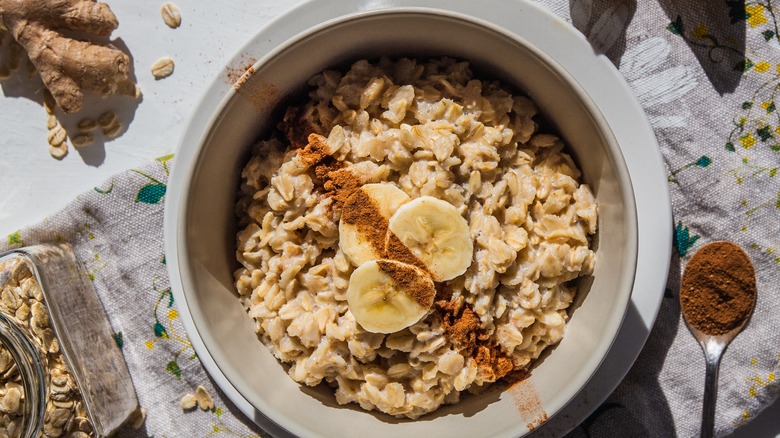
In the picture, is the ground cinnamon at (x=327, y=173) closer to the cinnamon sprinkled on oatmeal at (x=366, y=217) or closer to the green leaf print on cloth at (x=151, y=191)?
the cinnamon sprinkled on oatmeal at (x=366, y=217)

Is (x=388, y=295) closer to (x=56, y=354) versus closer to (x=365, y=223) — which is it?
(x=365, y=223)

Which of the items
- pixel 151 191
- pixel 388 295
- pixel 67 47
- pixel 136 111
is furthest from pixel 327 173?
pixel 67 47

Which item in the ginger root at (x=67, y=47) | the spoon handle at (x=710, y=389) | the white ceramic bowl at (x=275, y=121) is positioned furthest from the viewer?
the ginger root at (x=67, y=47)

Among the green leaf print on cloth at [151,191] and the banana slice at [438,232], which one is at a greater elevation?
the banana slice at [438,232]

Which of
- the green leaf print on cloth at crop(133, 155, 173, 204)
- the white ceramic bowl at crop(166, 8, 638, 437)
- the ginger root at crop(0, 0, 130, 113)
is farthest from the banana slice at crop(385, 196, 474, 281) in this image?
the ginger root at crop(0, 0, 130, 113)

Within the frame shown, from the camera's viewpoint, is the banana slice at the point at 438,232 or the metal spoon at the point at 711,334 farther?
the metal spoon at the point at 711,334

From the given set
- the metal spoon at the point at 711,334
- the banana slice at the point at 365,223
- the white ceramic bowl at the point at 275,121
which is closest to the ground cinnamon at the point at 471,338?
the white ceramic bowl at the point at 275,121

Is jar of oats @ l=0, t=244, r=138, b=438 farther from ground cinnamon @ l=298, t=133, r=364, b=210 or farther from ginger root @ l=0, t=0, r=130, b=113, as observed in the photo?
ground cinnamon @ l=298, t=133, r=364, b=210

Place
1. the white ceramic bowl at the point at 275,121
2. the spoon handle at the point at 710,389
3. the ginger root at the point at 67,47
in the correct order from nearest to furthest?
the white ceramic bowl at the point at 275,121
the spoon handle at the point at 710,389
the ginger root at the point at 67,47
